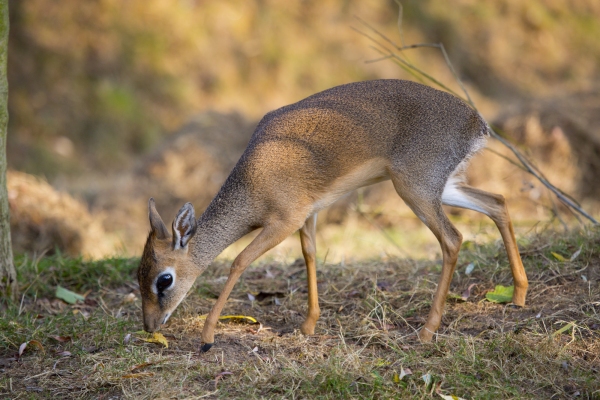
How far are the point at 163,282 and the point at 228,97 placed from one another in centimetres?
1001

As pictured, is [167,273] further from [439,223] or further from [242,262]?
[439,223]

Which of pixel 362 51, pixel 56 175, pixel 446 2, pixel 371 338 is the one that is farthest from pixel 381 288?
pixel 446 2

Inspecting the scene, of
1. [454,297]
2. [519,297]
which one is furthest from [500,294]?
[454,297]

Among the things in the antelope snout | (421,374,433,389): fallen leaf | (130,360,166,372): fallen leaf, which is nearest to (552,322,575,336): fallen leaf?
(421,374,433,389): fallen leaf

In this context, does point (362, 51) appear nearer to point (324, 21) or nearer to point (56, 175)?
point (324, 21)

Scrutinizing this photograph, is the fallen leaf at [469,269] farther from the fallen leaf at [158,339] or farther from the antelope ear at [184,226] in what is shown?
the fallen leaf at [158,339]

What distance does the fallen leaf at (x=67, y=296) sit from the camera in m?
5.14

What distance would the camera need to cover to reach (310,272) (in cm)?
464

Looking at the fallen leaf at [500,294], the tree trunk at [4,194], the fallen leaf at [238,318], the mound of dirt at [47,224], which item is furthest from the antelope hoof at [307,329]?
the mound of dirt at [47,224]

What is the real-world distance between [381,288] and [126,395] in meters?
2.16

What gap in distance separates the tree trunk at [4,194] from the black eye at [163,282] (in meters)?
1.26

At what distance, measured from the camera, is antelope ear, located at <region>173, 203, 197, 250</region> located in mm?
4266

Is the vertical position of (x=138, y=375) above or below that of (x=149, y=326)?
above

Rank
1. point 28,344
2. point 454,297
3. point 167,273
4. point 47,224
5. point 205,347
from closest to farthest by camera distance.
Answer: point 205,347
point 28,344
point 167,273
point 454,297
point 47,224
